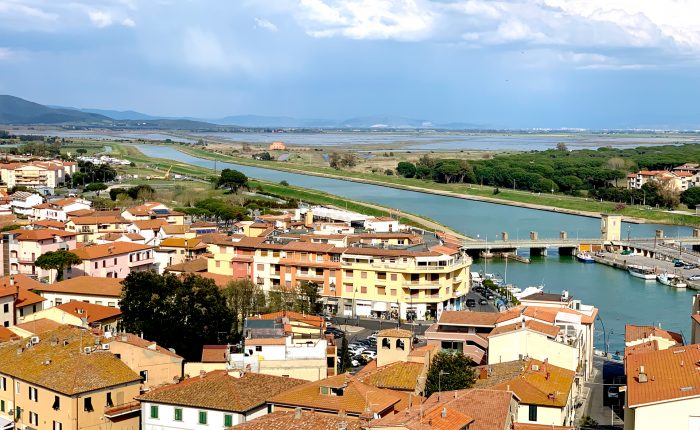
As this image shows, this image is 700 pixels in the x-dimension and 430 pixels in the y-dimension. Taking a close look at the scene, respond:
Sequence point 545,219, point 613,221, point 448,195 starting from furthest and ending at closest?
point 448,195 → point 545,219 → point 613,221

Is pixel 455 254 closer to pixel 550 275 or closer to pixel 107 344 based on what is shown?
pixel 550 275

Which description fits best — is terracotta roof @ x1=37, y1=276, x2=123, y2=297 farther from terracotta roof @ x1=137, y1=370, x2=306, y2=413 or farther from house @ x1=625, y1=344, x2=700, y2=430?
house @ x1=625, y1=344, x2=700, y2=430

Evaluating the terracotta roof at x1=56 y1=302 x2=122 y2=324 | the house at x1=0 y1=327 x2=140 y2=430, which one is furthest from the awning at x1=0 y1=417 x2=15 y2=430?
the terracotta roof at x1=56 y1=302 x2=122 y2=324

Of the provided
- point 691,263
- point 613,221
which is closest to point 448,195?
point 613,221

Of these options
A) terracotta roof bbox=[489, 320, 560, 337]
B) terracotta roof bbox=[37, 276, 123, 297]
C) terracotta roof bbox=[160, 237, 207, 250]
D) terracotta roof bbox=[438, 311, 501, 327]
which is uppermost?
terracotta roof bbox=[489, 320, 560, 337]

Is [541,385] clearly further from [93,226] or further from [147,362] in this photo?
[93,226]

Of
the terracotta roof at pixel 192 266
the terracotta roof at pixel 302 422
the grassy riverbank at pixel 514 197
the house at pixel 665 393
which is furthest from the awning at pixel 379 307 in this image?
the grassy riverbank at pixel 514 197

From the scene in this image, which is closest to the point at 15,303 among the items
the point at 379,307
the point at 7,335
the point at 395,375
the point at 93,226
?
the point at 7,335
